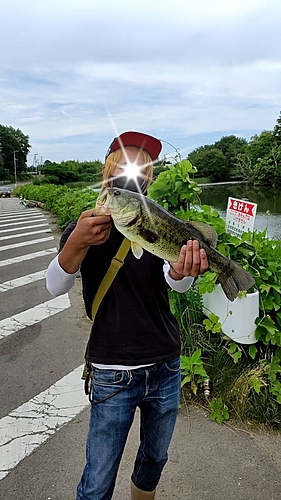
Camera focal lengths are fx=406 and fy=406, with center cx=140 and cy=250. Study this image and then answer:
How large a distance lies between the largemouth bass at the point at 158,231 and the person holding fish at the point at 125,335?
0.02 m

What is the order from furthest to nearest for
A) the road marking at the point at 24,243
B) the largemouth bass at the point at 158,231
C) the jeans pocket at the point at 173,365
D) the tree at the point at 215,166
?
1. the tree at the point at 215,166
2. the road marking at the point at 24,243
3. the jeans pocket at the point at 173,365
4. the largemouth bass at the point at 158,231

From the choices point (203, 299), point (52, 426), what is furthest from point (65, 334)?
point (203, 299)

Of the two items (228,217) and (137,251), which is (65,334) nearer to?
(228,217)

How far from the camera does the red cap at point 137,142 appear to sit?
1.85 meters

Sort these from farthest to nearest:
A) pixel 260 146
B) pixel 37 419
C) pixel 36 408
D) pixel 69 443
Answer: pixel 260 146 < pixel 36 408 < pixel 37 419 < pixel 69 443

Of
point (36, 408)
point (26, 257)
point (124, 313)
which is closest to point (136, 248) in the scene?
point (124, 313)

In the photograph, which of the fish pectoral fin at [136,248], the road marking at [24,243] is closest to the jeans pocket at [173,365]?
the fish pectoral fin at [136,248]

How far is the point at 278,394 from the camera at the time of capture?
2980mm

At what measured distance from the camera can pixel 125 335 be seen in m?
1.68

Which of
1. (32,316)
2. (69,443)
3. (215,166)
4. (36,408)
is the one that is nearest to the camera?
(69,443)

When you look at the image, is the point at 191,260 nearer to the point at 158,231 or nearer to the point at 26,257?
the point at 158,231

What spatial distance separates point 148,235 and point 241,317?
1704 millimetres

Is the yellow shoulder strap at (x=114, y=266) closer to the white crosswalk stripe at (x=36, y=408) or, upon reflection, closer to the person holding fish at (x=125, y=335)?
the person holding fish at (x=125, y=335)

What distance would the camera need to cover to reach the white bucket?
9.63 ft
